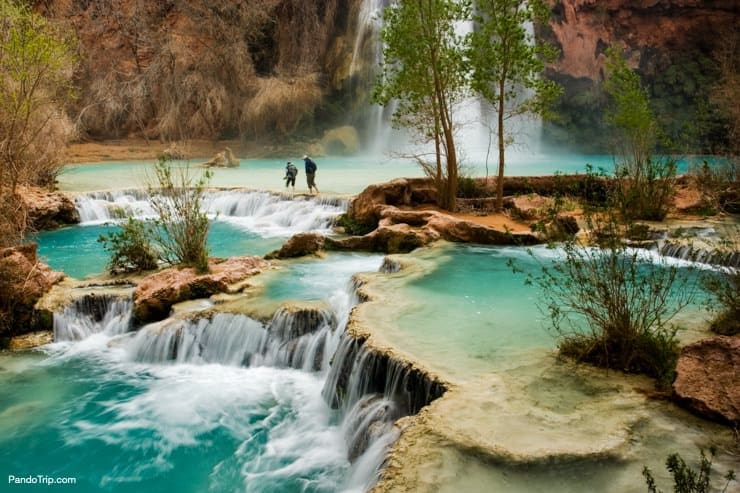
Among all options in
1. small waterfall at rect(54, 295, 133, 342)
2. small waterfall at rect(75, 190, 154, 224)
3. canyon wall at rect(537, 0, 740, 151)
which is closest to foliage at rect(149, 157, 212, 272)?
small waterfall at rect(54, 295, 133, 342)

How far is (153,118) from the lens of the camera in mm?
34281

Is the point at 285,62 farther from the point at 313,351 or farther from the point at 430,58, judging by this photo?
the point at 313,351

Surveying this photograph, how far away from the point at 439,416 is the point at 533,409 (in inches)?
30.7

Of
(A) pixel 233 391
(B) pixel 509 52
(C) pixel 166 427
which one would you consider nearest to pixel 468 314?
(A) pixel 233 391

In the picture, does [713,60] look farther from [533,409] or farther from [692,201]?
[533,409]

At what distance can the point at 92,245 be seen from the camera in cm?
1490

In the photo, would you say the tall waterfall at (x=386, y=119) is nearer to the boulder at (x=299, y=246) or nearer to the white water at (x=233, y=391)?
the boulder at (x=299, y=246)

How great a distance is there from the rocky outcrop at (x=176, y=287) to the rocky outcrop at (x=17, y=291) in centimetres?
164

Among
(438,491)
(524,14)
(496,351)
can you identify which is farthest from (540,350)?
(524,14)

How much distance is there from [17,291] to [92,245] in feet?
20.5

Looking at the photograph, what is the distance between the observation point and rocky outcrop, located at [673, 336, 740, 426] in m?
4.27

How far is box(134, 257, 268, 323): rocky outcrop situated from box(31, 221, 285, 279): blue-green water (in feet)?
8.78

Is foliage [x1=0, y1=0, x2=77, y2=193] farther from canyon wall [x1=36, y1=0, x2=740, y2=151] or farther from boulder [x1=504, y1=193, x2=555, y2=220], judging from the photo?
canyon wall [x1=36, y1=0, x2=740, y2=151]

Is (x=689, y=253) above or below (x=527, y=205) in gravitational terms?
below
